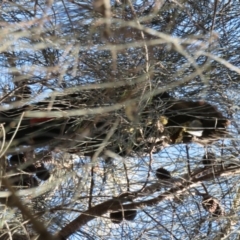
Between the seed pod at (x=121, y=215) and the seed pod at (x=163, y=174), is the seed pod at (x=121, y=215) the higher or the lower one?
the lower one

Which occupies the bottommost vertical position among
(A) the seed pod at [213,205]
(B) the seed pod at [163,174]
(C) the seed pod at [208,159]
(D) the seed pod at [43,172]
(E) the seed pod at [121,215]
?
(E) the seed pod at [121,215]

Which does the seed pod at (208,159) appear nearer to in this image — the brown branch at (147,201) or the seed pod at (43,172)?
the brown branch at (147,201)

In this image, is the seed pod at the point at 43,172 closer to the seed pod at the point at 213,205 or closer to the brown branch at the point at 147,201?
the brown branch at the point at 147,201

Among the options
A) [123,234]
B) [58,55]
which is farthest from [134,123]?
[123,234]

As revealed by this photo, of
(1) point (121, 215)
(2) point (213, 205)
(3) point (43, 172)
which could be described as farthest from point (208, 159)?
(3) point (43, 172)

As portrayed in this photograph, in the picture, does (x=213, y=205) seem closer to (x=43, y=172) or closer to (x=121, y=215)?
(x=121, y=215)

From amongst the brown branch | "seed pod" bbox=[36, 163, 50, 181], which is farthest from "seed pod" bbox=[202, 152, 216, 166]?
"seed pod" bbox=[36, 163, 50, 181]

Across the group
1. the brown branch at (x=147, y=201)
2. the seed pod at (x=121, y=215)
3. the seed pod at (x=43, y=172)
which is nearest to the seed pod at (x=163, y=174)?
the brown branch at (x=147, y=201)

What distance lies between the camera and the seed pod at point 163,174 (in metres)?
1.31

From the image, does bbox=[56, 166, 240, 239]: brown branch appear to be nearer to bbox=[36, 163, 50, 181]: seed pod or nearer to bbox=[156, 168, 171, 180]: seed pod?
bbox=[156, 168, 171, 180]: seed pod

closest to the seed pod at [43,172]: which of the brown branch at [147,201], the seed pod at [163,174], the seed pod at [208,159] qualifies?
the brown branch at [147,201]

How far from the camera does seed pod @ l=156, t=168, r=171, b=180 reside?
1.31 metres

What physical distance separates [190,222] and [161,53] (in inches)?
18.2

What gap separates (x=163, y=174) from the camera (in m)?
1.30
